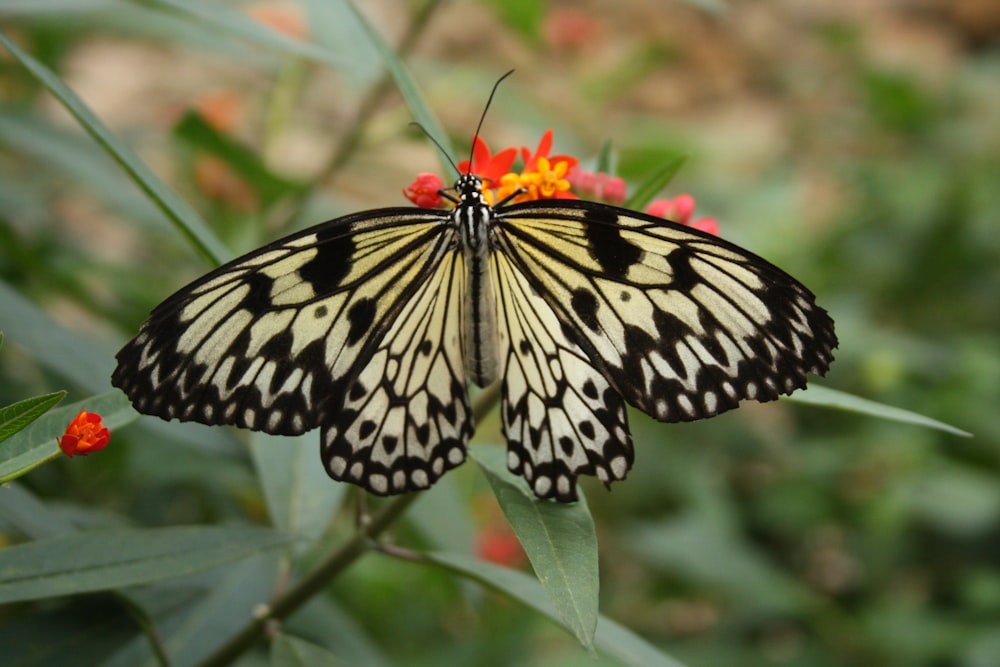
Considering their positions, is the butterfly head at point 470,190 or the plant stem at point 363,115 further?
the plant stem at point 363,115

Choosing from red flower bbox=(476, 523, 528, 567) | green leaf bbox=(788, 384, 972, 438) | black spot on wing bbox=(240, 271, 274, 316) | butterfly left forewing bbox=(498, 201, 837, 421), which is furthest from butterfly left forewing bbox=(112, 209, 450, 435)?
red flower bbox=(476, 523, 528, 567)

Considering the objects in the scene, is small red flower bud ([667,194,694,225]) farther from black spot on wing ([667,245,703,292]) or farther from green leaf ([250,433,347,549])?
green leaf ([250,433,347,549])

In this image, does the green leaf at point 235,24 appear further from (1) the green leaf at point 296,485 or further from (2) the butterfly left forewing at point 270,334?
(1) the green leaf at point 296,485

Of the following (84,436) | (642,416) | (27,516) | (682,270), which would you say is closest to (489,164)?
(682,270)

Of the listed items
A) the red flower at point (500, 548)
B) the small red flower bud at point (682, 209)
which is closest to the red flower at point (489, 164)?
the small red flower bud at point (682, 209)

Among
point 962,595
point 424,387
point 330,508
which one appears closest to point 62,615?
point 330,508
